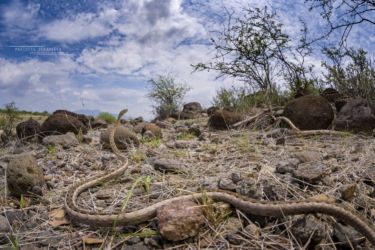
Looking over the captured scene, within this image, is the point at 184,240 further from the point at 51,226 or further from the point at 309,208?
the point at 51,226

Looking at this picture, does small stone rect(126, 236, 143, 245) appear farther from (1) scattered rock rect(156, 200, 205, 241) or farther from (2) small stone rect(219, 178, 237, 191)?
(2) small stone rect(219, 178, 237, 191)

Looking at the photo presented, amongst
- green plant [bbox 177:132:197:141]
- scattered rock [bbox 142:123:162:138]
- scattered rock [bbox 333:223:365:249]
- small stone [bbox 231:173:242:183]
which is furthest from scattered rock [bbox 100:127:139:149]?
scattered rock [bbox 333:223:365:249]

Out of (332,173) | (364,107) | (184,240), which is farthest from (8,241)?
(364,107)

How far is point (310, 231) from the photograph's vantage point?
8.82 feet

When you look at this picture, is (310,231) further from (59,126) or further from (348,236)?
(59,126)

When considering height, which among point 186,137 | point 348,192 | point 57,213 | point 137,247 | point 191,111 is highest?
point 191,111

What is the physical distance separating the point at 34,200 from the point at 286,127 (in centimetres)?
415

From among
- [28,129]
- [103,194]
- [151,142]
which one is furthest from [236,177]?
[28,129]

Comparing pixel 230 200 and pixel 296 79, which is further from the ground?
pixel 296 79

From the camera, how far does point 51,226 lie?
3266 mm

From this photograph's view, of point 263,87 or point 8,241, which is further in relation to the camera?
point 263,87

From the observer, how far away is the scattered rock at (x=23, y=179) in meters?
3.93

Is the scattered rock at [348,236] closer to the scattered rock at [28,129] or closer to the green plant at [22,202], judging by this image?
the green plant at [22,202]

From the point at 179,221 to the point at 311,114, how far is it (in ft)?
13.2
